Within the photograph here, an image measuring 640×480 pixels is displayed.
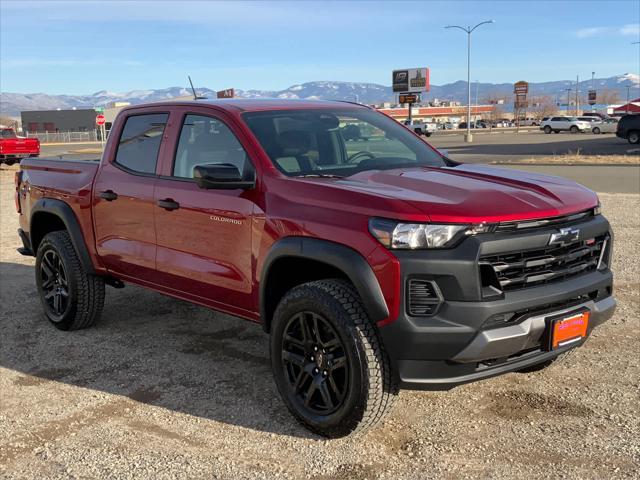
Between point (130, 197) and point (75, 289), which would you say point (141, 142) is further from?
point (75, 289)

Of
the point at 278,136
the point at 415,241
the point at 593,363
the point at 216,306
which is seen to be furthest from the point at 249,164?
the point at 593,363

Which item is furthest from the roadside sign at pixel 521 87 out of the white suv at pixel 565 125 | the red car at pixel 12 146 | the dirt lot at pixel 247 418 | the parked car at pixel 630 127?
the dirt lot at pixel 247 418

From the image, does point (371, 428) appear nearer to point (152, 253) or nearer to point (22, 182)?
point (152, 253)

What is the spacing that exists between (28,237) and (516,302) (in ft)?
15.5

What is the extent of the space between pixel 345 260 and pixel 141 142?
2380 mm

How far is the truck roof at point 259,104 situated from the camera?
4449mm

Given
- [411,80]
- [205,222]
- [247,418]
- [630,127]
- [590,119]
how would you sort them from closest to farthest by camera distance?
[247,418] → [205,222] → [630,127] → [590,119] → [411,80]

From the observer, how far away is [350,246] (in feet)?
10.8

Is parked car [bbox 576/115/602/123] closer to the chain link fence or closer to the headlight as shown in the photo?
the chain link fence

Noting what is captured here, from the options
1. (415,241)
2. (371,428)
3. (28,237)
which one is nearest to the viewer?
(415,241)

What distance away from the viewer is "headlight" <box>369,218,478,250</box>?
10.3 ft

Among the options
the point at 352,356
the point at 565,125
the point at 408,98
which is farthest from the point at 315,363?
the point at 408,98

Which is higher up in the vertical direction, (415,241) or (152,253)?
(415,241)

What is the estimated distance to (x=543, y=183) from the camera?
3818 millimetres
